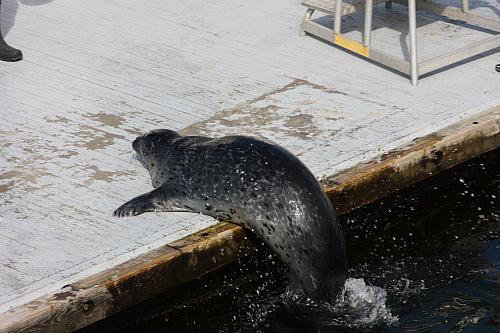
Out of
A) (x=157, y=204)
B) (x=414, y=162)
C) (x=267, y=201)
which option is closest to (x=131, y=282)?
(x=157, y=204)

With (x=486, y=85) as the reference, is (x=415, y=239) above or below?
below

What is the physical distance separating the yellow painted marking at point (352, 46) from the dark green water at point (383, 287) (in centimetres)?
226

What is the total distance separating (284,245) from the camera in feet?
12.8

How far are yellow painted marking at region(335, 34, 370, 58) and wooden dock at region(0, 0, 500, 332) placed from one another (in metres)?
0.16

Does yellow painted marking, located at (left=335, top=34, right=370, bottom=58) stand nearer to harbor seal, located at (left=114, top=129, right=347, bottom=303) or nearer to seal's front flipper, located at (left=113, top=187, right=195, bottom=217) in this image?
harbor seal, located at (left=114, top=129, right=347, bottom=303)

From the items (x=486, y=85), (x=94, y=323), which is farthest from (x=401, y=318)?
(x=486, y=85)

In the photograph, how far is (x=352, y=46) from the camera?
23.3ft

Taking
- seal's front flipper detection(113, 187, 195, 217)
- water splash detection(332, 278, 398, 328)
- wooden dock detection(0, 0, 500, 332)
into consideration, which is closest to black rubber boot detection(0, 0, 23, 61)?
wooden dock detection(0, 0, 500, 332)

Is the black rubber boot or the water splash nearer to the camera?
the water splash

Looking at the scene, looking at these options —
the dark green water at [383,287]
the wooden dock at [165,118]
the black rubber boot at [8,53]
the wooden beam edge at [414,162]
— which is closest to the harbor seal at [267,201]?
the wooden dock at [165,118]

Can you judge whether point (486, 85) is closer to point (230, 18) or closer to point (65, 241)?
point (230, 18)

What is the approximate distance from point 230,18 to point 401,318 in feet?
19.7

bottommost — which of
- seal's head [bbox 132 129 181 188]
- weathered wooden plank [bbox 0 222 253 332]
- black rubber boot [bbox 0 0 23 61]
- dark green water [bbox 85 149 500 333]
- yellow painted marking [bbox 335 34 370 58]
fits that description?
dark green water [bbox 85 149 500 333]

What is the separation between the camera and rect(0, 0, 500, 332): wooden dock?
3.86 m
